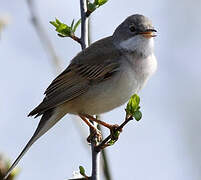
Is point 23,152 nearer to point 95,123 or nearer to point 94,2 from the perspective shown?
point 95,123

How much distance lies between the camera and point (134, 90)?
15.5 feet

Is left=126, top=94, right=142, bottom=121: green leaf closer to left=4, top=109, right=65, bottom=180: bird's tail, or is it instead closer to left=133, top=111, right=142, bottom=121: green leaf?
left=133, top=111, right=142, bottom=121: green leaf

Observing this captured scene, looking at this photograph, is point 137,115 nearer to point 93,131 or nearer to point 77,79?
point 93,131

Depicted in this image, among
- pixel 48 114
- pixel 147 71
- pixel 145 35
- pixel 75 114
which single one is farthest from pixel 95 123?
pixel 145 35

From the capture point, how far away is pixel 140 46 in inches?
200

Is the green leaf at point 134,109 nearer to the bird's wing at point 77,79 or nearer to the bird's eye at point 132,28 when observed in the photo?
the bird's wing at point 77,79

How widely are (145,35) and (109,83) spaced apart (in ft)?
2.66

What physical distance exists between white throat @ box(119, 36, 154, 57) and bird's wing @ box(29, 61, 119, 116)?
0.99 ft

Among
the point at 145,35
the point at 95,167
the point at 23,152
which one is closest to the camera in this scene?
the point at 95,167

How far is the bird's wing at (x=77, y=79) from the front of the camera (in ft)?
15.7

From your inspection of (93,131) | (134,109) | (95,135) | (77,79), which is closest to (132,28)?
(77,79)

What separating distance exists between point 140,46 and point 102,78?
2.07 feet

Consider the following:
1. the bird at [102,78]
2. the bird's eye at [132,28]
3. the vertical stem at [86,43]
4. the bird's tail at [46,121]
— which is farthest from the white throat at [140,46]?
the bird's tail at [46,121]

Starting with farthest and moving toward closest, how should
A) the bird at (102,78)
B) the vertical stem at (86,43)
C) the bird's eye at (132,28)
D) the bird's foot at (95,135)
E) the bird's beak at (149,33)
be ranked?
the bird's eye at (132,28), the bird's beak at (149,33), the bird at (102,78), the bird's foot at (95,135), the vertical stem at (86,43)
